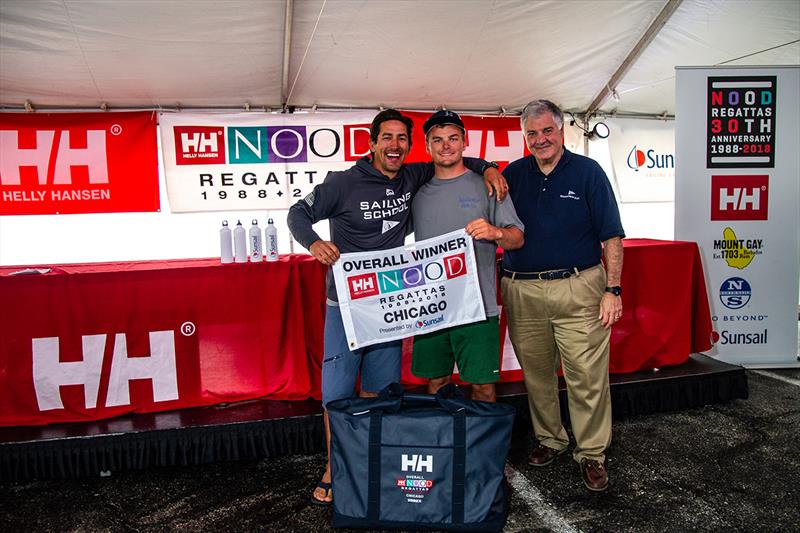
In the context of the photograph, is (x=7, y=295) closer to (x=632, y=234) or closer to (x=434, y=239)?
(x=434, y=239)

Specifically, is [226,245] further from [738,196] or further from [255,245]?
[738,196]

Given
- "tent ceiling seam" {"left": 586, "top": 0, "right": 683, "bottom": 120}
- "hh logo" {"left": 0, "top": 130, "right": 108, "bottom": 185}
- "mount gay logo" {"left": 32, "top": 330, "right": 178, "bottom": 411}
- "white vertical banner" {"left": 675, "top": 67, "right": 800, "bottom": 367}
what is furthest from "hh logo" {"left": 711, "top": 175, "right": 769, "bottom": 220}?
"hh logo" {"left": 0, "top": 130, "right": 108, "bottom": 185}

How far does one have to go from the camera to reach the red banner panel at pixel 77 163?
194 inches

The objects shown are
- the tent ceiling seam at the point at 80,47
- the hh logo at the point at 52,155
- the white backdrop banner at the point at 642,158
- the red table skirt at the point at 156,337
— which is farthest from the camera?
the white backdrop banner at the point at 642,158

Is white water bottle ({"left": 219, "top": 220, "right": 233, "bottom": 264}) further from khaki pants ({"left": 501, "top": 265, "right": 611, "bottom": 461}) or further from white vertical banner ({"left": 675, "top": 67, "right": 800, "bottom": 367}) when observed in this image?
white vertical banner ({"left": 675, "top": 67, "right": 800, "bottom": 367})

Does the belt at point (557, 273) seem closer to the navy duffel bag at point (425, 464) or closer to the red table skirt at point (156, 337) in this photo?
the navy duffel bag at point (425, 464)

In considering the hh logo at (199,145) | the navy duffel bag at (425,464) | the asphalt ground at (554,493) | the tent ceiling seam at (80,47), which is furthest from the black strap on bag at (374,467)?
the hh logo at (199,145)

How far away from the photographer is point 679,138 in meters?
3.98

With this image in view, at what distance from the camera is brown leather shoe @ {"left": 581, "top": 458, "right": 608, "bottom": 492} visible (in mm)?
2326

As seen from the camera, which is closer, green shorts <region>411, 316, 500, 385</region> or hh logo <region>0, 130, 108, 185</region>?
green shorts <region>411, 316, 500, 385</region>

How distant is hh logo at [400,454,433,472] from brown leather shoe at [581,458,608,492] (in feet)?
2.69

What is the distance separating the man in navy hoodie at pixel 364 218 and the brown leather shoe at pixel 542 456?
2.63 ft

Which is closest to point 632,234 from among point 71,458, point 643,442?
point 643,442

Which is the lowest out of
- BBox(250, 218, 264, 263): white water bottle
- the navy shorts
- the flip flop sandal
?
the flip flop sandal
